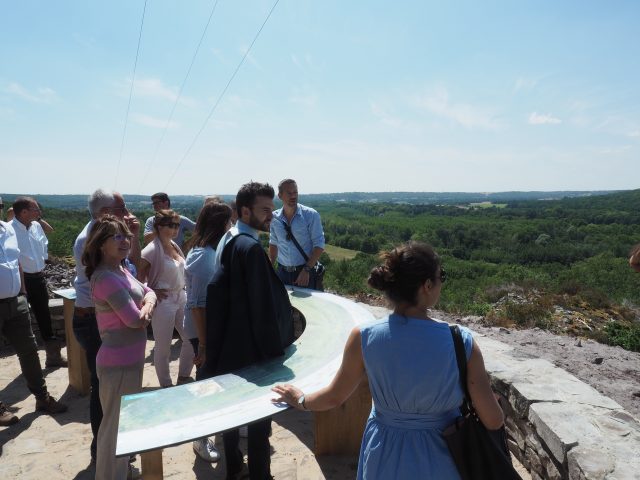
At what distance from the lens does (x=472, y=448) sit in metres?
1.20

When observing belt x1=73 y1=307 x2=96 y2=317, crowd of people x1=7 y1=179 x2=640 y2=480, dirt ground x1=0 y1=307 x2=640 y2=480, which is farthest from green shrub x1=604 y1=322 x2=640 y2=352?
belt x1=73 y1=307 x2=96 y2=317

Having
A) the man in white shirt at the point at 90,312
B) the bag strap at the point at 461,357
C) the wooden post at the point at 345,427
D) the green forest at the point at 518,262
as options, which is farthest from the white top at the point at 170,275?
the bag strap at the point at 461,357

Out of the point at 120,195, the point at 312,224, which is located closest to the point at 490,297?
the point at 312,224

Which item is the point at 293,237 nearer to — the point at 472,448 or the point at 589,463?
the point at 589,463

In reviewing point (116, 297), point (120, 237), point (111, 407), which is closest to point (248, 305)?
point (116, 297)

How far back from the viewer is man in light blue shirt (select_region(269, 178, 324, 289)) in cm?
370

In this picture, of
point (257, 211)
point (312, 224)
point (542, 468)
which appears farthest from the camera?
point (312, 224)

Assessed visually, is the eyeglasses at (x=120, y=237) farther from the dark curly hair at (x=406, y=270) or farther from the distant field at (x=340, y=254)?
the distant field at (x=340, y=254)

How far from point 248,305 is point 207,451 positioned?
1.35m

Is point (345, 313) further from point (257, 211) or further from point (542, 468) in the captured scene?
point (542, 468)

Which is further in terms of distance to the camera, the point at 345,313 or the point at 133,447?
the point at 345,313

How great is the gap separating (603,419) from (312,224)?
242 cm

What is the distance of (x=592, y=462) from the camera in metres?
1.83

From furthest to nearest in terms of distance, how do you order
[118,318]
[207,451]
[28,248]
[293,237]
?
[28,248] → [293,237] → [207,451] → [118,318]
